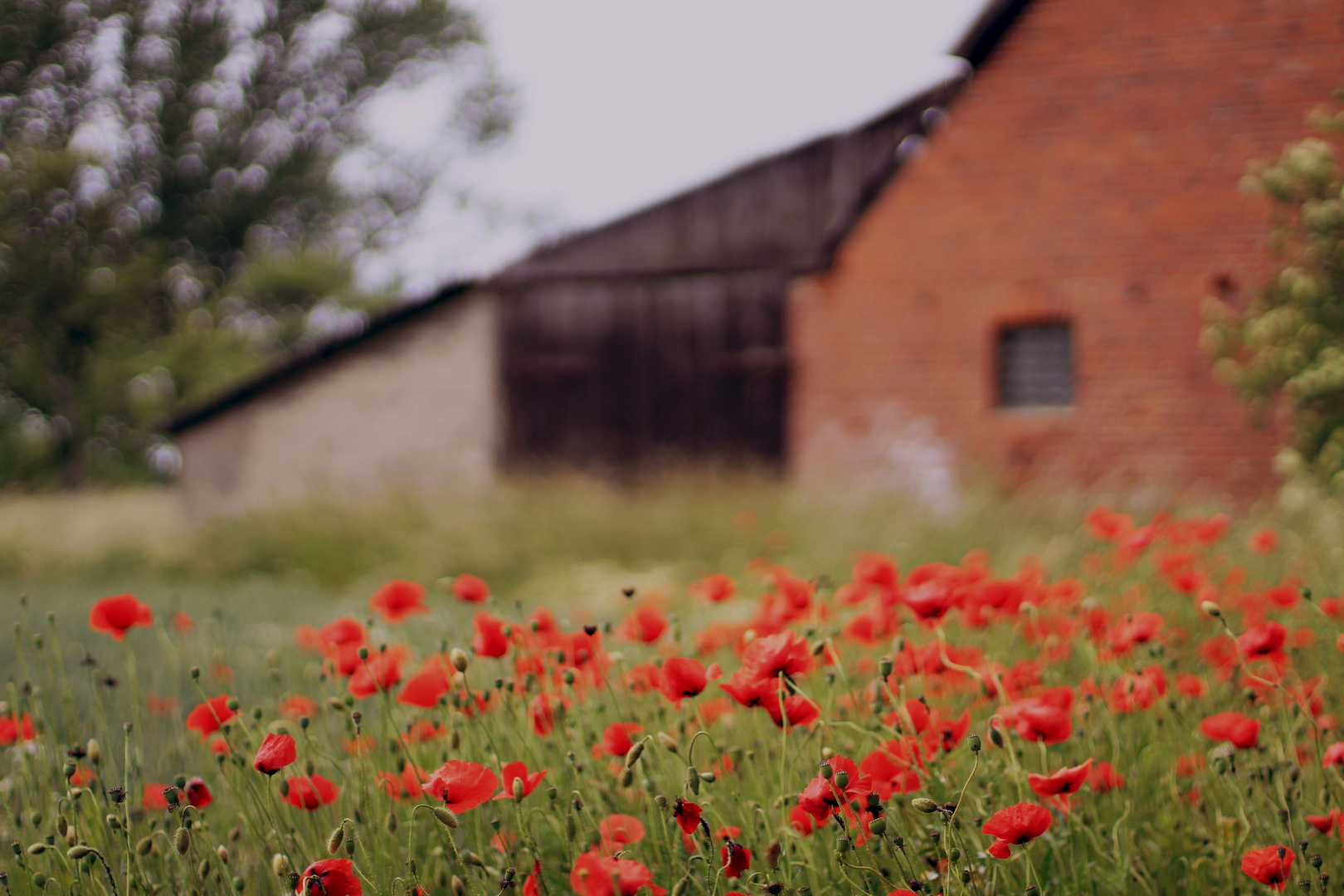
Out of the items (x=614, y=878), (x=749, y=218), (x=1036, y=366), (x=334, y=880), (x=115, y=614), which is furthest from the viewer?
(x=749, y=218)

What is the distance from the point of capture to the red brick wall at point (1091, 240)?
792 cm

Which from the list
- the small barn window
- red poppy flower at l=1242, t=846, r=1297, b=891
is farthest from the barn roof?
red poppy flower at l=1242, t=846, r=1297, b=891

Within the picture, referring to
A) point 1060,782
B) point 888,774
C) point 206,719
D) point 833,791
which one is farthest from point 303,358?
point 1060,782

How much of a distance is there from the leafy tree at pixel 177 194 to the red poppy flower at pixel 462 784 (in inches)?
723

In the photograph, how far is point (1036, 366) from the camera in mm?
8789

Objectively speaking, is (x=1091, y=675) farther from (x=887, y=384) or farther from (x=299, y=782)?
(x=887, y=384)

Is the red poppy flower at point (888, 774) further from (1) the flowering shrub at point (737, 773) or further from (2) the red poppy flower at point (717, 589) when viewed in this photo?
(2) the red poppy flower at point (717, 589)

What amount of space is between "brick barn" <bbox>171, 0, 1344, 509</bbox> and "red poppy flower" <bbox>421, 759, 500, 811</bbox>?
7.73 m

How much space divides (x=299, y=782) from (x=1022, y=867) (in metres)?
1.29

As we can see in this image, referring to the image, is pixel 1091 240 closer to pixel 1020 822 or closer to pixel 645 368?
pixel 645 368

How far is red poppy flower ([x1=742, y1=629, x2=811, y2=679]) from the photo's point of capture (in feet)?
4.39

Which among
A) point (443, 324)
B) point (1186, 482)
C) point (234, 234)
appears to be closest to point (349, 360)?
point (443, 324)

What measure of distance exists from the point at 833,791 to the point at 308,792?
852mm

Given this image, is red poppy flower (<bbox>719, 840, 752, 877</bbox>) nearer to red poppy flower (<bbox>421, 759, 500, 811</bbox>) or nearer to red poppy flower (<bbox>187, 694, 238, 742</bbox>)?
red poppy flower (<bbox>421, 759, 500, 811</bbox>)
